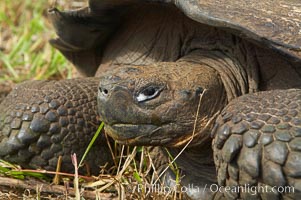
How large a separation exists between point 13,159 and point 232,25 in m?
1.08

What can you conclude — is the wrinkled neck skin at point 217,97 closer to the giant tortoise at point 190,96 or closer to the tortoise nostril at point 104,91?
the giant tortoise at point 190,96

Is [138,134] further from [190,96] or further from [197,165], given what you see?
[197,165]

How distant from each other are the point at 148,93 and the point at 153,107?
5 cm

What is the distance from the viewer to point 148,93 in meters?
2.09

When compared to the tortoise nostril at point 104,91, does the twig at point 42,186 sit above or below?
below

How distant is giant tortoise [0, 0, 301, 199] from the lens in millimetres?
1844

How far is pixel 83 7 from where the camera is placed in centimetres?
280

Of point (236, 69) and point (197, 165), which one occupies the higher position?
point (236, 69)

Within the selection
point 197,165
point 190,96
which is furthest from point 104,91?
point 197,165

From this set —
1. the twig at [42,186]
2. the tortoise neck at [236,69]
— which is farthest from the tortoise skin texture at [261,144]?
the twig at [42,186]

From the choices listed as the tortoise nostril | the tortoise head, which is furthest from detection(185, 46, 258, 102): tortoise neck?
the tortoise nostril

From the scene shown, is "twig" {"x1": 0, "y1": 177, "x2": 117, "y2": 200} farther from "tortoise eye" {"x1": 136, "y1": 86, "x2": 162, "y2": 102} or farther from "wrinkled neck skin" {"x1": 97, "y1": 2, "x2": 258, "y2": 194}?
"tortoise eye" {"x1": 136, "y1": 86, "x2": 162, "y2": 102}

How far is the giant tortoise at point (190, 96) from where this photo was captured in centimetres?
184

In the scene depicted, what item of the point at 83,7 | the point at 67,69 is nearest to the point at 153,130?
the point at 83,7
